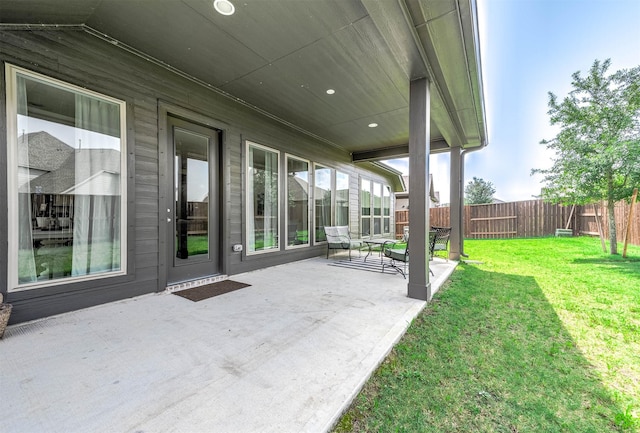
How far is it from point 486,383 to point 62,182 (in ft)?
13.5

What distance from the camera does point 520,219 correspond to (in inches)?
427

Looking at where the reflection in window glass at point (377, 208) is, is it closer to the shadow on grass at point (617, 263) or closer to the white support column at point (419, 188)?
the shadow on grass at point (617, 263)

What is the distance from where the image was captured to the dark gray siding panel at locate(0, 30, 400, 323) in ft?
7.80

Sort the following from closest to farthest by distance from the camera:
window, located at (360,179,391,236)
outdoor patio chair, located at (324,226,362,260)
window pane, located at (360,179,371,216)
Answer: outdoor patio chair, located at (324,226,362,260)
window pane, located at (360,179,371,216)
window, located at (360,179,391,236)

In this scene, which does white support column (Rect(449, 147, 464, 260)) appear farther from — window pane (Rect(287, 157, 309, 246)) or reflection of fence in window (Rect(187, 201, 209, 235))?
reflection of fence in window (Rect(187, 201, 209, 235))

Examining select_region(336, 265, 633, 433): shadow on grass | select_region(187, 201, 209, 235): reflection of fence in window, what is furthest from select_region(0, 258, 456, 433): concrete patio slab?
select_region(187, 201, 209, 235): reflection of fence in window

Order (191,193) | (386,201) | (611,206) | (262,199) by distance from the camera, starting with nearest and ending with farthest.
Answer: (191,193), (262,199), (611,206), (386,201)

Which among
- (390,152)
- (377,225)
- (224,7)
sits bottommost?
(377,225)

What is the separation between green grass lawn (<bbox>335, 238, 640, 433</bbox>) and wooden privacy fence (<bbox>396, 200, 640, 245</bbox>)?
651 cm

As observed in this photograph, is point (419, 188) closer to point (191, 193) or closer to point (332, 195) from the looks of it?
point (191, 193)

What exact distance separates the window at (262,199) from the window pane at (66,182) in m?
1.93

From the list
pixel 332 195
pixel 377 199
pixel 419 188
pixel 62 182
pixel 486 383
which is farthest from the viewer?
pixel 377 199

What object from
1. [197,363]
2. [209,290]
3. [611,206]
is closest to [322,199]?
[209,290]

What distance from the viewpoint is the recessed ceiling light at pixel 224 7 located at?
2.30 meters
